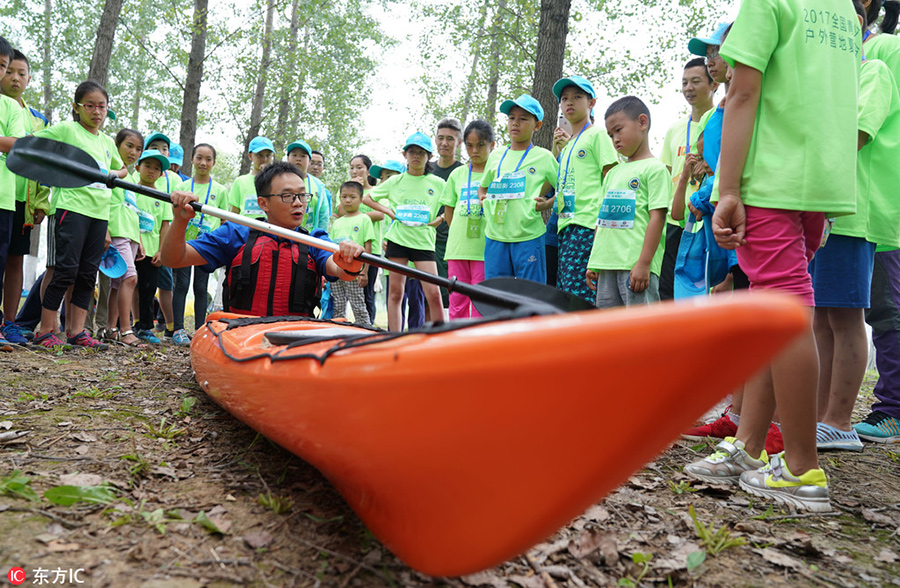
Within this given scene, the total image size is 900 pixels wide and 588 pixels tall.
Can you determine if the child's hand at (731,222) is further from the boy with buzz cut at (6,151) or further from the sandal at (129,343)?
the sandal at (129,343)

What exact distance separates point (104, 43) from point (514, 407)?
26.7 feet

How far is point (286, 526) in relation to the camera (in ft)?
6.27

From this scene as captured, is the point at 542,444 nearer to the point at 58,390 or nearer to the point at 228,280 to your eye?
the point at 228,280

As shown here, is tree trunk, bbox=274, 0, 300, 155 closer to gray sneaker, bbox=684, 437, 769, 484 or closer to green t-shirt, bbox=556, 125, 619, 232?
green t-shirt, bbox=556, 125, 619, 232

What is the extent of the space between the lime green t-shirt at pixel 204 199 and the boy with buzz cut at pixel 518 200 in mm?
3818

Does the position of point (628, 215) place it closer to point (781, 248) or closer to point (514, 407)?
point (781, 248)

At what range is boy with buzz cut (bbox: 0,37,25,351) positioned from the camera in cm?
441

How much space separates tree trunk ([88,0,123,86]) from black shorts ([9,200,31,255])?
275cm

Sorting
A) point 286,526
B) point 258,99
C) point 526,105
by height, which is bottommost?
point 286,526

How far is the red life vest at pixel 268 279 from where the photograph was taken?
3637 millimetres

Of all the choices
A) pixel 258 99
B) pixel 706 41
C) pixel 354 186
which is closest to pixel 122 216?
pixel 354 186

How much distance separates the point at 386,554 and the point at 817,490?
168 cm

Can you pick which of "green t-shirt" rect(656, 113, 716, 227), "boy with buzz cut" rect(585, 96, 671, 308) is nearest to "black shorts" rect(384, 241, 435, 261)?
"boy with buzz cut" rect(585, 96, 671, 308)

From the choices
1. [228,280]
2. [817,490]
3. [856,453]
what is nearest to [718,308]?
[817,490]
